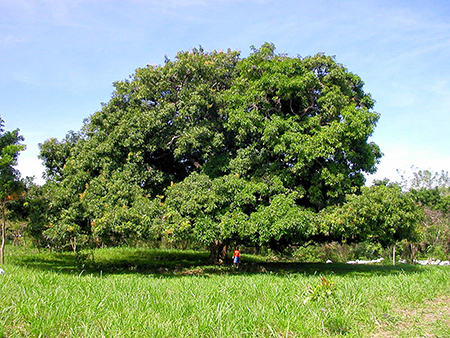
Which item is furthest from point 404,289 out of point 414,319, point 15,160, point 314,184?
point 15,160

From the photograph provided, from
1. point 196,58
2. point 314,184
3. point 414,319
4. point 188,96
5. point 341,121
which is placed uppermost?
point 196,58

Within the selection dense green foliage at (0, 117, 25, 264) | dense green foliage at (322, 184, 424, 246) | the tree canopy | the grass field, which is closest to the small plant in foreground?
the grass field

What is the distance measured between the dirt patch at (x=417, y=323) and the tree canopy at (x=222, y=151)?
4424mm

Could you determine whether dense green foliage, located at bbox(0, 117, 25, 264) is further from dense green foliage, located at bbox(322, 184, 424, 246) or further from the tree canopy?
Result: dense green foliage, located at bbox(322, 184, 424, 246)

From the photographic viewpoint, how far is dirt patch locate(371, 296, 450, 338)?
521 cm

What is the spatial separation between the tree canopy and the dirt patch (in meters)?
4.42

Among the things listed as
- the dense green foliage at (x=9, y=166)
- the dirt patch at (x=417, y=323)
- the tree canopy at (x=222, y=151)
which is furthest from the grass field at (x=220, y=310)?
the dense green foliage at (x=9, y=166)

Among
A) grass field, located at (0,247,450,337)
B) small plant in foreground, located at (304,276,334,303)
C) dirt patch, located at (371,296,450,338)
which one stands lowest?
dirt patch, located at (371,296,450,338)

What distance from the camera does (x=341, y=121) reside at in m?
12.2

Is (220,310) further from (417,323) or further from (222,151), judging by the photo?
(222,151)

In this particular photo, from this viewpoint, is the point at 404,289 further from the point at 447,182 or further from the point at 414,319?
the point at 447,182

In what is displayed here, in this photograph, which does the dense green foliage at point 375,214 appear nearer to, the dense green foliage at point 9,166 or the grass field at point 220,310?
the grass field at point 220,310

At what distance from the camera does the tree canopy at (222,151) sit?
1122 centimetres

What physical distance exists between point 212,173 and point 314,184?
3.58 meters
